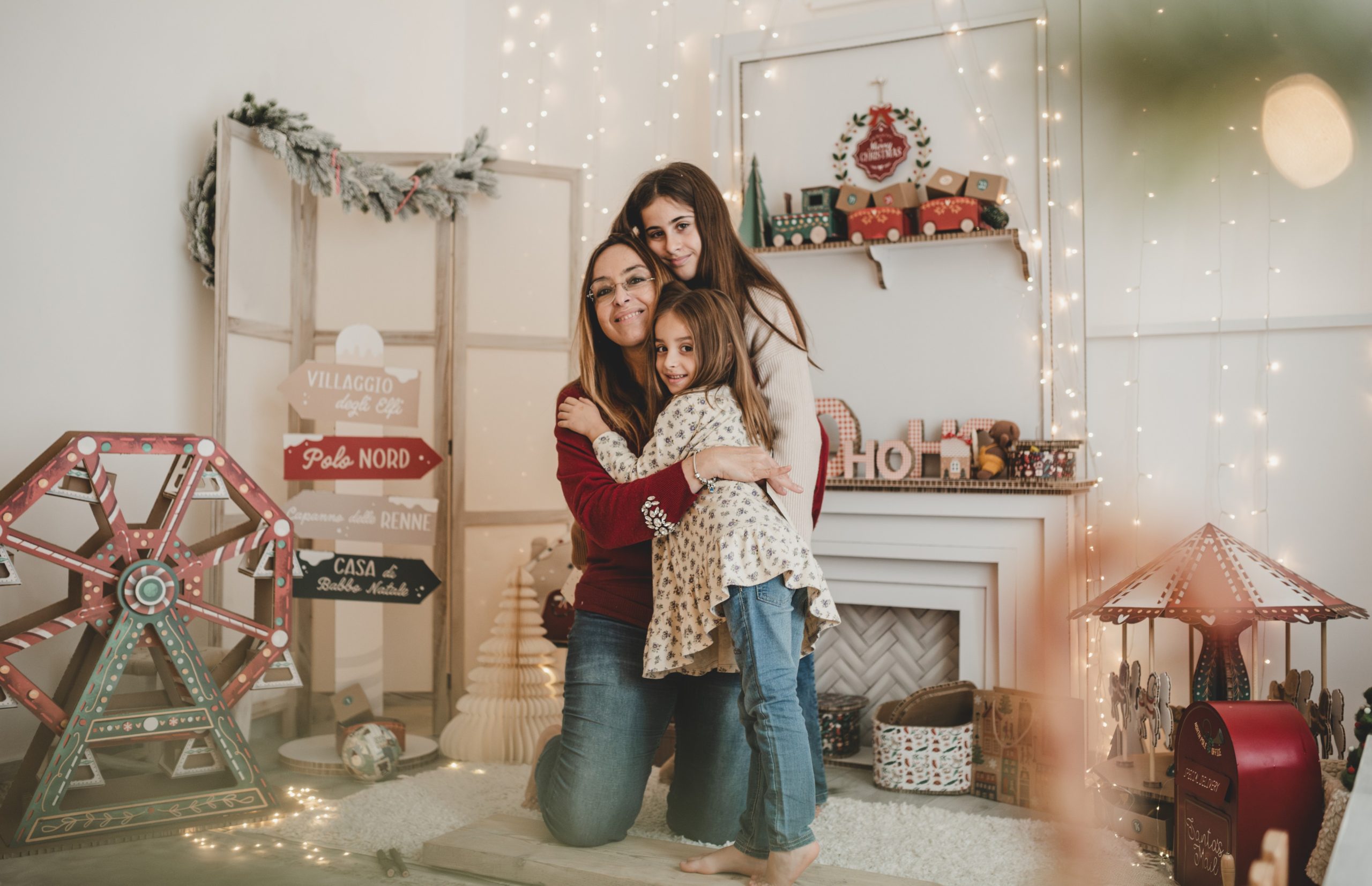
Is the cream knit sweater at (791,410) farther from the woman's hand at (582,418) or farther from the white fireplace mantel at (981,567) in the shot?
the white fireplace mantel at (981,567)

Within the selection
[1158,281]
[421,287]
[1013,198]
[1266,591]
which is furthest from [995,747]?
[421,287]

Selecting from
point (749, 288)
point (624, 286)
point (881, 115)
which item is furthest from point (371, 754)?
point (881, 115)

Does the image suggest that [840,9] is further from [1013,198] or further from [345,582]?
[345,582]

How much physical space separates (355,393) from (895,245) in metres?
1.58

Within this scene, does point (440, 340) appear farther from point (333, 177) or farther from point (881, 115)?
point (881, 115)

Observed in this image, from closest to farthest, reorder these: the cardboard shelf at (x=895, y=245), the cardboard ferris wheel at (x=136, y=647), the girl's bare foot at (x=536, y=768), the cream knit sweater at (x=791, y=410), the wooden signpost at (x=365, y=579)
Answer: the cream knit sweater at (x=791, y=410) → the cardboard ferris wheel at (x=136, y=647) → the girl's bare foot at (x=536, y=768) → the cardboard shelf at (x=895, y=245) → the wooden signpost at (x=365, y=579)

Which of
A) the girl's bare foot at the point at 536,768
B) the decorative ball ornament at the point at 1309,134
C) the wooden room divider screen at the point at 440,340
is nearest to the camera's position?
the decorative ball ornament at the point at 1309,134

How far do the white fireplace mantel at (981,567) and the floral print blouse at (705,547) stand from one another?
86cm

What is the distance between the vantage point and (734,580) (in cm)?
167

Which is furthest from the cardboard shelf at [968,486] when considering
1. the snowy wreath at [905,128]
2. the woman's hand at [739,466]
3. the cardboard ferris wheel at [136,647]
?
the cardboard ferris wheel at [136,647]

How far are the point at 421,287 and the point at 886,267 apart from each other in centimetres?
141

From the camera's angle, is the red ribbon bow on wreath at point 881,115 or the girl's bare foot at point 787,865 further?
the red ribbon bow on wreath at point 881,115

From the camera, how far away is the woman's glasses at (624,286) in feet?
6.59

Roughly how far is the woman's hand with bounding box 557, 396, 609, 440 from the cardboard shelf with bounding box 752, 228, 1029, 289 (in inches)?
42.6
